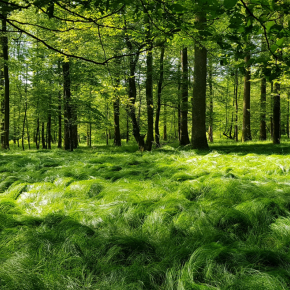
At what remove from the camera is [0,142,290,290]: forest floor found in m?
1.49

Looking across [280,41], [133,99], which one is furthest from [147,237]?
[133,99]

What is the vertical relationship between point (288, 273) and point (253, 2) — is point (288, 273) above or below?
below

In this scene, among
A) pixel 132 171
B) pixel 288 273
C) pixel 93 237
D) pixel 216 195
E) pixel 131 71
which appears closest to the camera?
pixel 288 273

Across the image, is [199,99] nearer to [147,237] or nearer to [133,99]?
[133,99]

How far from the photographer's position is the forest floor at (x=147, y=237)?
1.49 m

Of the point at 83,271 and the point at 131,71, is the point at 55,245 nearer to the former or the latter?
the point at 83,271

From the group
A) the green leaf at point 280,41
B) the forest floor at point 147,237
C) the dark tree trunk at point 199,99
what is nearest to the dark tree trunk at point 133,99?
the dark tree trunk at point 199,99

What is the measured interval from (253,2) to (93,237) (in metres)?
2.18

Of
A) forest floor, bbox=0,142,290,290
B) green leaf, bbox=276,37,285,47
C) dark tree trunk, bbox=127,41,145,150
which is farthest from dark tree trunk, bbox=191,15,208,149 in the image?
green leaf, bbox=276,37,285,47

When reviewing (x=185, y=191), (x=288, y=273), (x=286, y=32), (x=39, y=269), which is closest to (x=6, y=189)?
(x=39, y=269)

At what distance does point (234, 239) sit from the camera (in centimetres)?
200

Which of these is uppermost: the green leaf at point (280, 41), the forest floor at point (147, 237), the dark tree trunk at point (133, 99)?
the dark tree trunk at point (133, 99)

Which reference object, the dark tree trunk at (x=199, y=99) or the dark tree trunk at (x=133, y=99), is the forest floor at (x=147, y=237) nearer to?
the dark tree trunk at (x=199, y=99)

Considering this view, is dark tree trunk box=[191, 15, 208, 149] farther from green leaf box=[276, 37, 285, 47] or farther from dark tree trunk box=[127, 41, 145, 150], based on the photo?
green leaf box=[276, 37, 285, 47]
